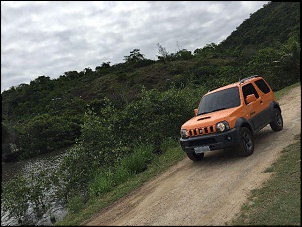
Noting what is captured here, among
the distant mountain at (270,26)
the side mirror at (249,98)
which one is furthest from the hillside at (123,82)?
the side mirror at (249,98)

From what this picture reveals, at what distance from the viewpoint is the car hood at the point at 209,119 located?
27.5 feet

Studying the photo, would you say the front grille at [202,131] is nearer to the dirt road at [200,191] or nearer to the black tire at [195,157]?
the black tire at [195,157]

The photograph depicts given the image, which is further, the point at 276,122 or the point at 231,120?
the point at 276,122

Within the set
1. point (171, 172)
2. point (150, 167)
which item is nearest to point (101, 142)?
point (150, 167)

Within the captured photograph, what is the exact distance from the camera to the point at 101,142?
12.8 meters

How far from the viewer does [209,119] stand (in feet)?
28.1

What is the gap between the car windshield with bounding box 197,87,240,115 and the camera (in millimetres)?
9195

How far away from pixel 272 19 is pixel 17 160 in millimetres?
54800

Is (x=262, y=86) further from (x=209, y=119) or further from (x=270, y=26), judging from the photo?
(x=270, y=26)

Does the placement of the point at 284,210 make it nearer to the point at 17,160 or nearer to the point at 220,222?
the point at 220,222

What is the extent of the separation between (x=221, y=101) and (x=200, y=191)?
10.9 ft

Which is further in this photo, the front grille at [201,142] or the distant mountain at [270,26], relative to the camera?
the distant mountain at [270,26]

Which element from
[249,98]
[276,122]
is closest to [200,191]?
[249,98]

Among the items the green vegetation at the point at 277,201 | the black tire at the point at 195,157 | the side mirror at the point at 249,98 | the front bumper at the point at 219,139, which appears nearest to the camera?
the green vegetation at the point at 277,201
